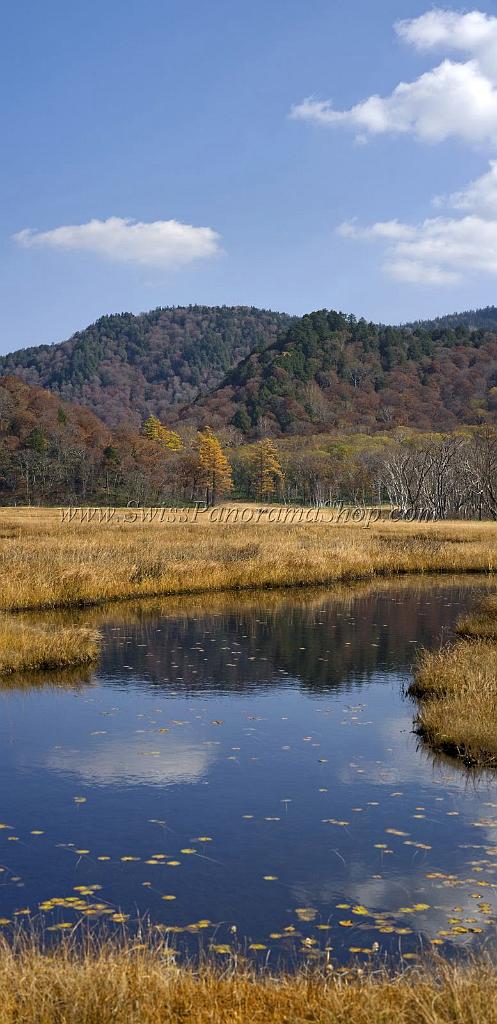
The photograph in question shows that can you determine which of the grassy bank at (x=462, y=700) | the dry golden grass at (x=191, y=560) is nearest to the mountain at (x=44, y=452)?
the dry golden grass at (x=191, y=560)

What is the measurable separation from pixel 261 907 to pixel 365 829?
2.65 metres

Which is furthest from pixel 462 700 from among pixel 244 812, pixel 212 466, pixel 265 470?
pixel 265 470

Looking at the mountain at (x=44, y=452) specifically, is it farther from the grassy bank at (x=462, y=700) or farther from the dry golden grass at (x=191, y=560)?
the grassy bank at (x=462, y=700)

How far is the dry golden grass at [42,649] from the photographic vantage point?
22.1 m

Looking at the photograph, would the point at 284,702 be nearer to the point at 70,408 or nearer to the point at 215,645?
the point at 215,645

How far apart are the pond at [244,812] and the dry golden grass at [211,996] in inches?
56.0

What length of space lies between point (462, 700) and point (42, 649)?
33.1 ft

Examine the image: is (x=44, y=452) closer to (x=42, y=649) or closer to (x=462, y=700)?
(x=42, y=649)

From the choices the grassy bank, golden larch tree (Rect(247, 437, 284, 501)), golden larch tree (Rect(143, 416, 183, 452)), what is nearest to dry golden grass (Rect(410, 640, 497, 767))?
the grassy bank

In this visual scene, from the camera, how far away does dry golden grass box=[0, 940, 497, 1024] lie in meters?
6.72

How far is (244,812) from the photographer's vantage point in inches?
506

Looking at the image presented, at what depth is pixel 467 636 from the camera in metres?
25.8

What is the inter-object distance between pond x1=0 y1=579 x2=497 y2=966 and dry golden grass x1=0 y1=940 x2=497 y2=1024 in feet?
4.67

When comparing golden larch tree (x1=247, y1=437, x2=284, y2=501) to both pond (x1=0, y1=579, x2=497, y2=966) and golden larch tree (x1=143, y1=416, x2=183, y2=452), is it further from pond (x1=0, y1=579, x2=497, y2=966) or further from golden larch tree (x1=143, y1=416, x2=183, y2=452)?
pond (x1=0, y1=579, x2=497, y2=966)
